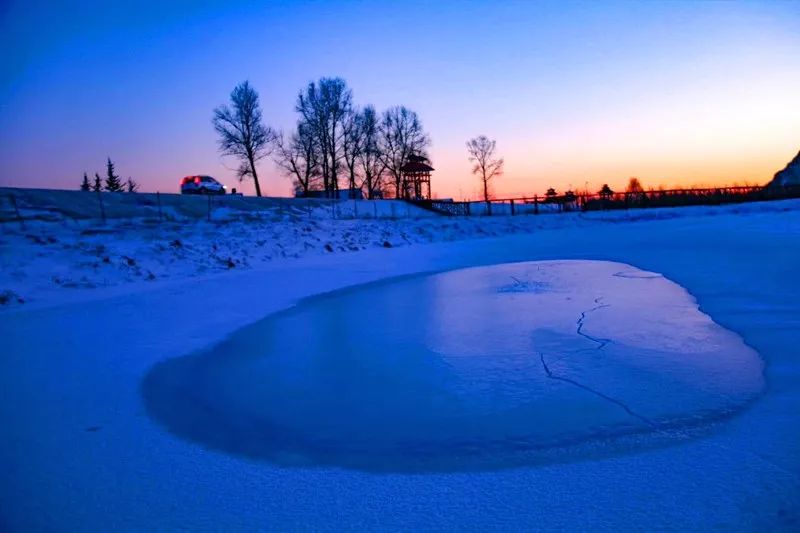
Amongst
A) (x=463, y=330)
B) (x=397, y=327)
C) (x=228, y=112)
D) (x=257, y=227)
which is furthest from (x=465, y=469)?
(x=228, y=112)

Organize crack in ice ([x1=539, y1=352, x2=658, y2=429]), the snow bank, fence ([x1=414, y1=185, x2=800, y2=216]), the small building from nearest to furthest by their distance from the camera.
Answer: crack in ice ([x1=539, y1=352, x2=658, y2=429]), the snow bank, fence ([x1=414, y1=185, x2=800, y2=216]), the small building

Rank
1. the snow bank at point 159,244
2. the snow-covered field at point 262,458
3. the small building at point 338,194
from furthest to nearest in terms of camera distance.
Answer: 1. the small building at point 338,194
2. the snow bank at point 159,244
3. the snow-covered field at point 262,458

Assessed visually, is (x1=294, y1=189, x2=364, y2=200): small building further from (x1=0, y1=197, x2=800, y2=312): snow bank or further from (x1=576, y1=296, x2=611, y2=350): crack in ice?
(x1=576, y1=296, x2=611, y2=350): crack in ice

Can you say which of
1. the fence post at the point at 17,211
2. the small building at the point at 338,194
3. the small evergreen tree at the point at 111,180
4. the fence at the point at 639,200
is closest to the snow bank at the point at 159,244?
the fence post at the point at 17,211

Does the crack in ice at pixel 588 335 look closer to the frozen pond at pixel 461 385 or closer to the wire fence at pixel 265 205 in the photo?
the frozen pond at pixel 461 385

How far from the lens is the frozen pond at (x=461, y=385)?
330 centimetres

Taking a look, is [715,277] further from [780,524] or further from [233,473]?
[233,473]

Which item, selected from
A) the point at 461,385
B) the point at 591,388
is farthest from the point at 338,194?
the point at 591,388

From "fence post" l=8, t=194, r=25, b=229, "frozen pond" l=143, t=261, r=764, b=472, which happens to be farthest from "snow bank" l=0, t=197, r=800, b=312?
"frozen pond" l=143, t=261, r=764, b=472

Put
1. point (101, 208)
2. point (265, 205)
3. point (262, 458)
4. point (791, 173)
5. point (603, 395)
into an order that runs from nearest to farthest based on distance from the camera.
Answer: point (262, 458), point (603, 395), point (101, 208), point (265, 205), point (791, 173)

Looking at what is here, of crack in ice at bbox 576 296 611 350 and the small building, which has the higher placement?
the small building

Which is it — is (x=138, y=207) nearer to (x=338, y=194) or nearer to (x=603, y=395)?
(x=603, y=395)

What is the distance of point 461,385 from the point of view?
442 cm

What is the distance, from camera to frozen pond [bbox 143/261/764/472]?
3.30 metres
